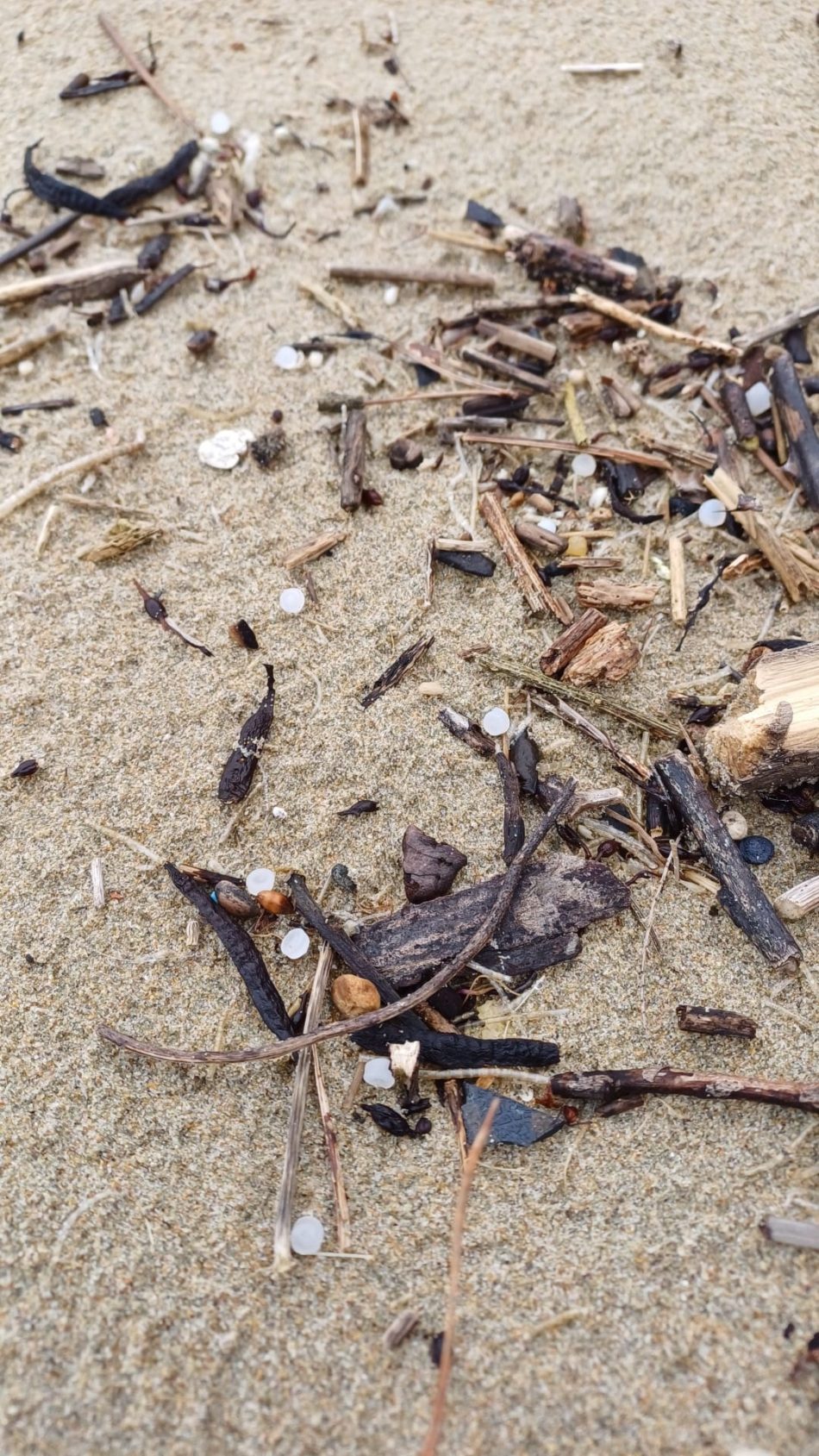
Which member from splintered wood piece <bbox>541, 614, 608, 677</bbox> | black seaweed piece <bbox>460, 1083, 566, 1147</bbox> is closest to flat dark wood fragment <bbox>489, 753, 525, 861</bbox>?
splintered wood piece <bbox>541, 614, 608, 677</bbox>

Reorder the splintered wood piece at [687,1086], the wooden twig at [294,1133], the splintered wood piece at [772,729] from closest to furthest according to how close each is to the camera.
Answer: the wooden twig at [294,1133] → the splintered wood piece at [687,1086] → the splintered wood piece at [772,729]

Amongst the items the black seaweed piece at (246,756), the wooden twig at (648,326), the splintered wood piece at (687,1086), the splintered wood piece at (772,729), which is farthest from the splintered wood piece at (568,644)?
the wooden twig at (648,326)

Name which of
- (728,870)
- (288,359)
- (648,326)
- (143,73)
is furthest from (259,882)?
(143,73)

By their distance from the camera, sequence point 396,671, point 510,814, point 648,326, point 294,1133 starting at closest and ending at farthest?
point 294,1133
point 510,814
point 396,671
point 648,326

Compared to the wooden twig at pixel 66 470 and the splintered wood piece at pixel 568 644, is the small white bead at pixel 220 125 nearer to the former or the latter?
the wooden twig at pixel 66 470

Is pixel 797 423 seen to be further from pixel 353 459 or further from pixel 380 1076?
pixel 380 1076

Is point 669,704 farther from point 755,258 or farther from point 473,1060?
point 755,258
